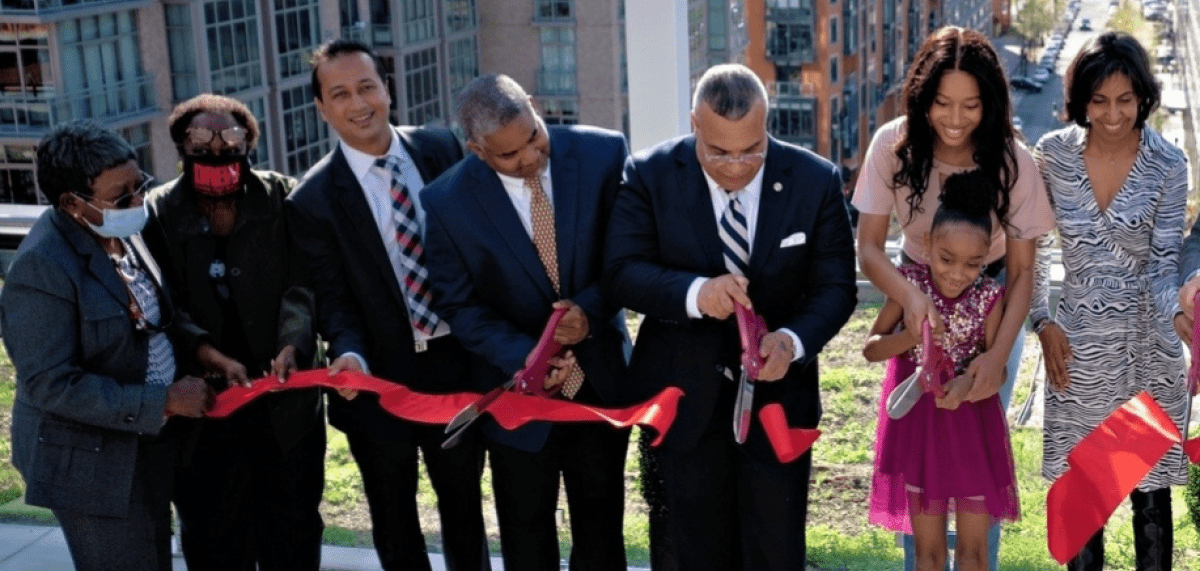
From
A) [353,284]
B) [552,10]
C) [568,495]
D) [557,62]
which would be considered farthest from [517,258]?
[552,10]

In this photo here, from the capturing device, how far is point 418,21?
24031mm

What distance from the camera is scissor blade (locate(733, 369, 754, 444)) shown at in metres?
3.04

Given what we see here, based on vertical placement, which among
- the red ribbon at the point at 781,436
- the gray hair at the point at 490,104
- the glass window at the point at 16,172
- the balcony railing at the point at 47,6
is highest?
the balcony railing at the point at 47,6

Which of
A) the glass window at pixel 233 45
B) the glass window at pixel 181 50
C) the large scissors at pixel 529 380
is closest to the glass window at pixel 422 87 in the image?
the glass window at pixel 233 45

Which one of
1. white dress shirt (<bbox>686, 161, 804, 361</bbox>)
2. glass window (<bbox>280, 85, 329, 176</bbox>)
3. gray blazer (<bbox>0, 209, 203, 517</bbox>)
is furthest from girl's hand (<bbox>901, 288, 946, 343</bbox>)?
glass window (<bbox>280, 85, 329, 176</bbox>)

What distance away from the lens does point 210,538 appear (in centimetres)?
355

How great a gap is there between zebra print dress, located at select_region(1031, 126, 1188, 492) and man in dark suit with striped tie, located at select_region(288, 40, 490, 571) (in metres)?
1.57

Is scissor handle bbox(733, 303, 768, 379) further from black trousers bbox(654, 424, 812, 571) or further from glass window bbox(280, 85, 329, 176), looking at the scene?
glass window bbox(280, 85, 329, 176)

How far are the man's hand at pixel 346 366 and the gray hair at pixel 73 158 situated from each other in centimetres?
73

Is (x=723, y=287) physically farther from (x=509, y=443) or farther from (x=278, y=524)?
(x=278, y=524)

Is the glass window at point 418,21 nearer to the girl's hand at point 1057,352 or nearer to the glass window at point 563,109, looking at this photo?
the glass window at point 563,109

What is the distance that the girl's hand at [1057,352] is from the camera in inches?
132

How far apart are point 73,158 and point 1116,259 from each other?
8.32 feet

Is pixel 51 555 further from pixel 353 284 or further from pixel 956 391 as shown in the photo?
pixel 956 391
